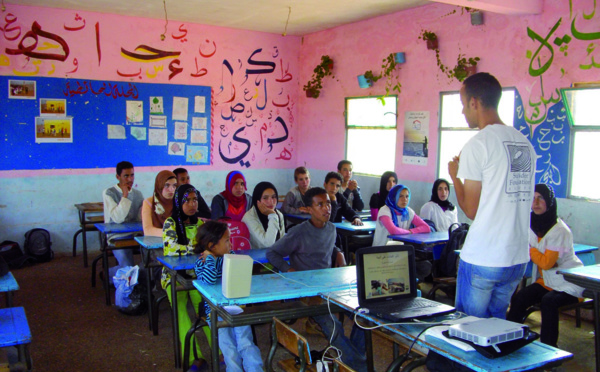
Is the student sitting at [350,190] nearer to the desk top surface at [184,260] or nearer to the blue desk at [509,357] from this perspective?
the desk top surface at [184,260]

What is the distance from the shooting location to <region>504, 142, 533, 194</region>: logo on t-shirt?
2037 millimetres

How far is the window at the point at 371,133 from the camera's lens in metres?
6.69

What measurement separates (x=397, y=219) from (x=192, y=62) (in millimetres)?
4023

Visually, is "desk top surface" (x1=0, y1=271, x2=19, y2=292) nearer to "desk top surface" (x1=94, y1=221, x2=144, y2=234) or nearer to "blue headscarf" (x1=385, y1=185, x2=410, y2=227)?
"desk top surface" (x1=94, y1=221, x2=144, y2=234)

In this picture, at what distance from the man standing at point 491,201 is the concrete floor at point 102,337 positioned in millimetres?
1439

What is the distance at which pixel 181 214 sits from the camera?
12.0 feet

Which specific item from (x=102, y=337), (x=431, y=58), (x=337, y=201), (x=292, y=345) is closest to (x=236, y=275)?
(x=292, y=345)

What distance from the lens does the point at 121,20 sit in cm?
679

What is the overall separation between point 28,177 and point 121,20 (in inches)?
90.5

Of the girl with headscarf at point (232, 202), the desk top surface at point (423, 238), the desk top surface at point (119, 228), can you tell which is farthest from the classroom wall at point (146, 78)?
the desk top surface at point (423, 238)

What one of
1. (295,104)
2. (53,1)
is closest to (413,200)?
(295,104)

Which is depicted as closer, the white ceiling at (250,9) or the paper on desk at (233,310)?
the paper on desk at (233,310)

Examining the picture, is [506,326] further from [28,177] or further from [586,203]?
[28,177]

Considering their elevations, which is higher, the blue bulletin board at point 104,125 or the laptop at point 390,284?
the blue bulletin board at point 104,125
